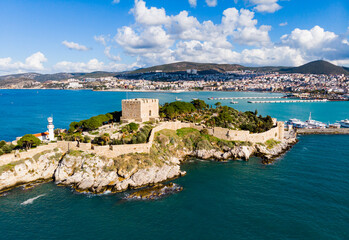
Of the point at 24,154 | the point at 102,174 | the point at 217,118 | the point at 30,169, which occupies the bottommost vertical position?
the point at 102,174

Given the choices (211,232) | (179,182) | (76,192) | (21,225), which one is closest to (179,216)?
(211,232)

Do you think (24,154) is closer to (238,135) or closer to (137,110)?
(137,110)

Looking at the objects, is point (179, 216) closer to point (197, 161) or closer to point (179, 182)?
point (179, 182)

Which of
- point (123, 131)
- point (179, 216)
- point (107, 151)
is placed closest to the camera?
point (179, 216)

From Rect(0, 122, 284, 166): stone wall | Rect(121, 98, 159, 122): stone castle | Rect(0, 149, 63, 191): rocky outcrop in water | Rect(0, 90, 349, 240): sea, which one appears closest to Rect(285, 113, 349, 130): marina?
Rect(0, 122, 284, 166): stone wall

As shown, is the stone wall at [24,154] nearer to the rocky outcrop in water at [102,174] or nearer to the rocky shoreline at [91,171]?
the rocky shoreline at [91,171]

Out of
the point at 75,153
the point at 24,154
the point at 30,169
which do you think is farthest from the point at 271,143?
the point at 24,154

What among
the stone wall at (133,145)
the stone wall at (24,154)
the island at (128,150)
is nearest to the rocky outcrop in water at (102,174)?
the island at (128,150)
